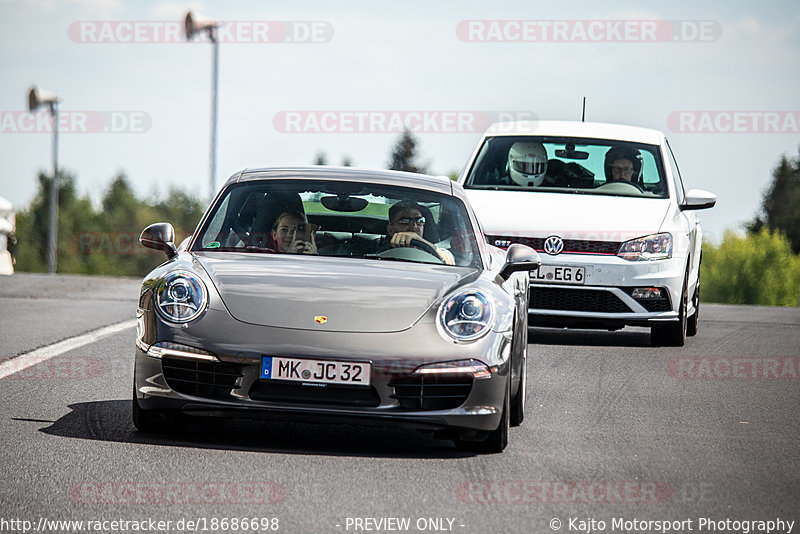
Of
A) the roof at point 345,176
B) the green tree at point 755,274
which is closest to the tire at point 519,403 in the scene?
the roof at point 345,176

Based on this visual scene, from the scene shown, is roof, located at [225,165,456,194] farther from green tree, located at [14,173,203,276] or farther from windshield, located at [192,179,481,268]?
green tree, located at [14,173,203,276]

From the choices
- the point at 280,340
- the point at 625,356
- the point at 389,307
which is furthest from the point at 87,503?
the point at 625,356

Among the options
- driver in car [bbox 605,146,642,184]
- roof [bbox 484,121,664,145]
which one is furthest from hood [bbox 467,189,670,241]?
roof [bbox 484,121,664,145]

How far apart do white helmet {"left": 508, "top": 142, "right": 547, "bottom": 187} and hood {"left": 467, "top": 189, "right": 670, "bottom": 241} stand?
457mm

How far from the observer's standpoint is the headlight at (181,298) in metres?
6.36

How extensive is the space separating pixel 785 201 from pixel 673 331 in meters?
130

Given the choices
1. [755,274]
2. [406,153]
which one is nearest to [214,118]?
[755,274]

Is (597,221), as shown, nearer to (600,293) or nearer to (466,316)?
(600,293)

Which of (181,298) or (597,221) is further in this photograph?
(597,221)

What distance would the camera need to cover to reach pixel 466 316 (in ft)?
21.0

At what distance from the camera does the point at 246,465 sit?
19.3 ft

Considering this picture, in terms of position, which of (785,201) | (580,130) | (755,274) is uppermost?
(580,130)

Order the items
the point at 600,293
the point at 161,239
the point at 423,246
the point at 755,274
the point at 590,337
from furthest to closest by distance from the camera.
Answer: the point at 755,274 → the point at 590,337 → the point at 600,293 → the point at 423,246 → the point at 161,239

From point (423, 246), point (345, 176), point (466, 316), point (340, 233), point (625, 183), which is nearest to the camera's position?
point (466, 316)
